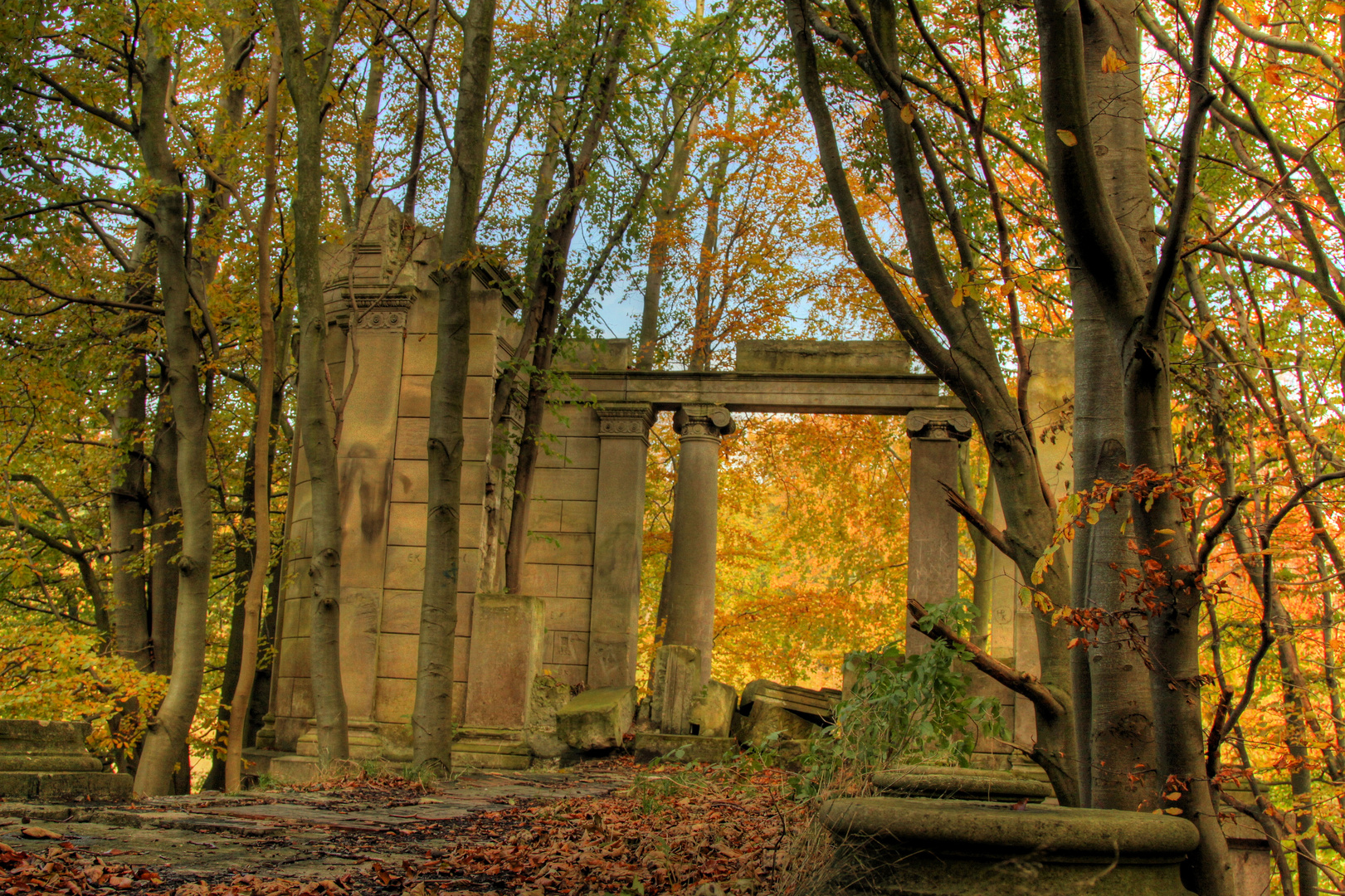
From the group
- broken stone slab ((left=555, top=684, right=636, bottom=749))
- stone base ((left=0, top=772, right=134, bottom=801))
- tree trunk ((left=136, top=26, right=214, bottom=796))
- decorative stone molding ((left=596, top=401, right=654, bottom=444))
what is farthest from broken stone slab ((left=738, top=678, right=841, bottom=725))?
stone base ((left=0, top=772, right=134, bottom=801))

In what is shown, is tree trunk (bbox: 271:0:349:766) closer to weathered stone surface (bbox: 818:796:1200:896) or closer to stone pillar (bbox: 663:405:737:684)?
stone pillar (bbox: 663:405:737:684)

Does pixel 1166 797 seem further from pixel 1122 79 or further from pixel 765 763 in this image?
pixel 765 763

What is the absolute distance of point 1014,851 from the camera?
317 centimetres

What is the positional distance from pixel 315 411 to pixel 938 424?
30.3 ft

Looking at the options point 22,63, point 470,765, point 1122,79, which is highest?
point 22,63

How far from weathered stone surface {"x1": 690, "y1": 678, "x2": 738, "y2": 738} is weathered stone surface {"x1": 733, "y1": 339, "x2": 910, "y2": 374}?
5.11m

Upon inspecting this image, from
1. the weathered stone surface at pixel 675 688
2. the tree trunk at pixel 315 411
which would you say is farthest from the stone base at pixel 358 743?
the weathered stone surface at pixel 675 688

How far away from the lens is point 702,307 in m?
23.3

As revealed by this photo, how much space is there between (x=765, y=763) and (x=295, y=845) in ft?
11.5

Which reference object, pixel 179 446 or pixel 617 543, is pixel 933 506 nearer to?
pixel 617 543

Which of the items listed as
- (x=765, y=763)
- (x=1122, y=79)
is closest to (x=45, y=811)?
(x=765, y=763)

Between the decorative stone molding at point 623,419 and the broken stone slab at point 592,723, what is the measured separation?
4.66 m

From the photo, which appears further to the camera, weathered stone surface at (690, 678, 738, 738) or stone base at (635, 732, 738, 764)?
weathered stone surface at (690, 678, 738, 738)

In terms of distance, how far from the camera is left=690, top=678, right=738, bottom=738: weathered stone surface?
13789mm
